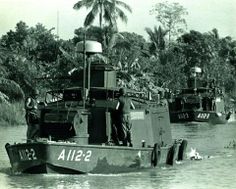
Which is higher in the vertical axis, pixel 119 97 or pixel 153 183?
pixel 119 97

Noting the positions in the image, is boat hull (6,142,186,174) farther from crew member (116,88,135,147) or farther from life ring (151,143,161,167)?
life ring (151,143,161,167)

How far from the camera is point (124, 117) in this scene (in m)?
18.6

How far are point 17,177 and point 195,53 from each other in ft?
178

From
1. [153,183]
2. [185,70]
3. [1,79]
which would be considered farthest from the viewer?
[185,70]

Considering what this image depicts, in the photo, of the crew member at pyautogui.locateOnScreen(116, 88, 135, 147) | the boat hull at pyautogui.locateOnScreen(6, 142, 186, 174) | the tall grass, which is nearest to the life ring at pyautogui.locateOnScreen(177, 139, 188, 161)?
the boat hull at pyautogui.locateOnScreen(6, 142, 186, 174)

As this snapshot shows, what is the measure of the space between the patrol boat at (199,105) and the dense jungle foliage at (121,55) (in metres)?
2.03

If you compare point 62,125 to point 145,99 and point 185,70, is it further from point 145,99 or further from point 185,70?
point 185,70

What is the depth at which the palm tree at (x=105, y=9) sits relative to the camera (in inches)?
2067

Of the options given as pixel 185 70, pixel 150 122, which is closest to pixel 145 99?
pixel 150 122

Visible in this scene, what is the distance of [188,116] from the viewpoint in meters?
47.9

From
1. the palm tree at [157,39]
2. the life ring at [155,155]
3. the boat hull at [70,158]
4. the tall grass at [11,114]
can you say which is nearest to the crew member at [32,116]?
the boat hull at [70,158]

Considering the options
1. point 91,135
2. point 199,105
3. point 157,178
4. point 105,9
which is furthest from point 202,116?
point 91,135

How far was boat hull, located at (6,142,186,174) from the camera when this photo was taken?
56.0 feet

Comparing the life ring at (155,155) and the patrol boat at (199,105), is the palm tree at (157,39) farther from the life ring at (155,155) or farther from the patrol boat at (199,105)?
the life ring at (155,155)
